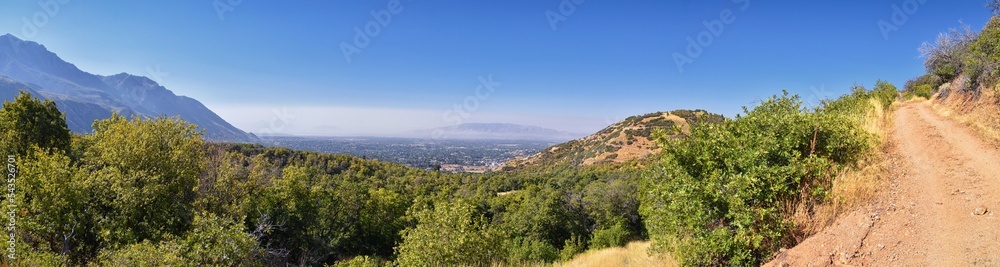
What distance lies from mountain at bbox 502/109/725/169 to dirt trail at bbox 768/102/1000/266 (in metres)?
68.3

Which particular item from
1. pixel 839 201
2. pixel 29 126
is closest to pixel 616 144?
pixel 839 201

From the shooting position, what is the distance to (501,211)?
45250 mm

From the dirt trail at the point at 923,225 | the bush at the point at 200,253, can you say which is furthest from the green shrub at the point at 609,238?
the bush at the point at 200,253

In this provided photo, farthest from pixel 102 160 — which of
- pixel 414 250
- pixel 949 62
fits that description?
pixel 949 62

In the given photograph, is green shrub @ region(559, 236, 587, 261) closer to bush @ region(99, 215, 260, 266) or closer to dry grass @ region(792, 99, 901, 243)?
bush @ region(99, 215, 260, 266)

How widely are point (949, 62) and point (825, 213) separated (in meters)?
29.2

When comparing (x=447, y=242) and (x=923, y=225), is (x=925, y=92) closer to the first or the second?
(x=923, y=225)

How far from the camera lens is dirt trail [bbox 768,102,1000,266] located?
4660mm

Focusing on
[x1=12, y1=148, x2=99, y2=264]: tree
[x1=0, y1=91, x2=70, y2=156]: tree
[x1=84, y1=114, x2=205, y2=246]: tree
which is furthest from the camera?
[x1=0, y1=91, x2=70, y2=156]: tree

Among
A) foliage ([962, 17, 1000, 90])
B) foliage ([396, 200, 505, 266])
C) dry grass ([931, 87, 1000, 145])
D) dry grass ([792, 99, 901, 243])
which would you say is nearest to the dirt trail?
dry grass ([792, 99, 901, 243])

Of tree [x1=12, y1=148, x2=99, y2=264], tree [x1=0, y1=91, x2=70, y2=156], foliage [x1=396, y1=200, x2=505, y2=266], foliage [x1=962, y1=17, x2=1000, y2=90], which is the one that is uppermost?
foliage [x1=962, y1=17, x2=1000, y2=90]

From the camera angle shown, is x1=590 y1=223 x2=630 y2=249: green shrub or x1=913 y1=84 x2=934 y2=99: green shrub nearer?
x1=913 y1=84 x2=934 y2=99: green shrub

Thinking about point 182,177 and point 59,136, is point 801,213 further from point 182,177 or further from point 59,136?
point 59,136

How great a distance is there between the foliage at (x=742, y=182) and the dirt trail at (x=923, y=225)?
0.61 metres
